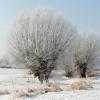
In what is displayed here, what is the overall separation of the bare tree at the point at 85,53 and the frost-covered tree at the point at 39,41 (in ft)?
57.3

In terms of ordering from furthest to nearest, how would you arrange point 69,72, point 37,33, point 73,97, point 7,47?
point 69,72, point 7,47, point 37,33, point 73,97

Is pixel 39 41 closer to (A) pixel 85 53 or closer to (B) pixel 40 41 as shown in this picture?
(B) pixel 40 41

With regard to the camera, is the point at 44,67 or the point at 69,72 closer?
the point at 44,67

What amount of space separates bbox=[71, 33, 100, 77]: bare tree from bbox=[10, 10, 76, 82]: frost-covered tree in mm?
17478

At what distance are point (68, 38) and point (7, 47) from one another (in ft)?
22.3

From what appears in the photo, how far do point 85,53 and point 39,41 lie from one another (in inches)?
798

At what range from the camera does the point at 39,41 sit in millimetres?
29141

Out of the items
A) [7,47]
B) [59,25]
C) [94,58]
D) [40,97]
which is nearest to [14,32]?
[7,47]

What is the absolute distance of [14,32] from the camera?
99.1 ft

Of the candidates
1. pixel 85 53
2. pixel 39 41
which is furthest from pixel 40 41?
pixel 85 53

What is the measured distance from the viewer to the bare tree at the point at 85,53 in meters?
47.7

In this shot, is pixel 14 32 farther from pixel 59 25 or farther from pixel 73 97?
pixel 73 97

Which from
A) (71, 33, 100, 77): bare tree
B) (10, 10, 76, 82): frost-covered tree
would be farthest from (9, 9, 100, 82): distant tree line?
(71, 33, 100, 77): bare tree

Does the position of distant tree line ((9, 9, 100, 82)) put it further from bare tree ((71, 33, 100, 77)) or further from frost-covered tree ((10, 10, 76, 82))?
bare tree ((71, 33, 100, 77))
